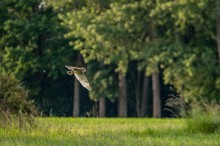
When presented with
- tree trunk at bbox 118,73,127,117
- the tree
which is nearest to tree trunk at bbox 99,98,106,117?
tree trunk at bbox 118,73,127,117

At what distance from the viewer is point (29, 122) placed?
17.9 metres

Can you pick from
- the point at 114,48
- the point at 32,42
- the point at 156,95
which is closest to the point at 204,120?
the point at 114,48

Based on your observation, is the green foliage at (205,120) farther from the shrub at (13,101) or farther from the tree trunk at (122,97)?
the tree trunk at (122,97)

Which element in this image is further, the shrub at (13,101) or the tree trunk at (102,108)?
the tree trunk at (102,108)

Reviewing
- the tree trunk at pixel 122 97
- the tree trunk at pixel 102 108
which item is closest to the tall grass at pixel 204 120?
the tree trunk at pixel 122 97

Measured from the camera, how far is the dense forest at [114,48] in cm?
3659

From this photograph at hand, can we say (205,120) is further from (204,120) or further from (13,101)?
(13,101)

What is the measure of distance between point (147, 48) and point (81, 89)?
42.2ft

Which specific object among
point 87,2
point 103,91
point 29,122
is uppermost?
point 87,2

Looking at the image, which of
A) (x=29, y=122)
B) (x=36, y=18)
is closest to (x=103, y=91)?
(x=36, y=18)

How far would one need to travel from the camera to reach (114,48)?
40938mm

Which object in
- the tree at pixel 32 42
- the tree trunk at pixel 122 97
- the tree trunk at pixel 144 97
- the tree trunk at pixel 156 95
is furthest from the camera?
the tree trunk at pixel 144 97

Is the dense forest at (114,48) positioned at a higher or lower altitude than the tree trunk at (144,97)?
higher

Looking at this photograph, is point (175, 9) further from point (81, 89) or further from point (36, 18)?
point (81, 89)
